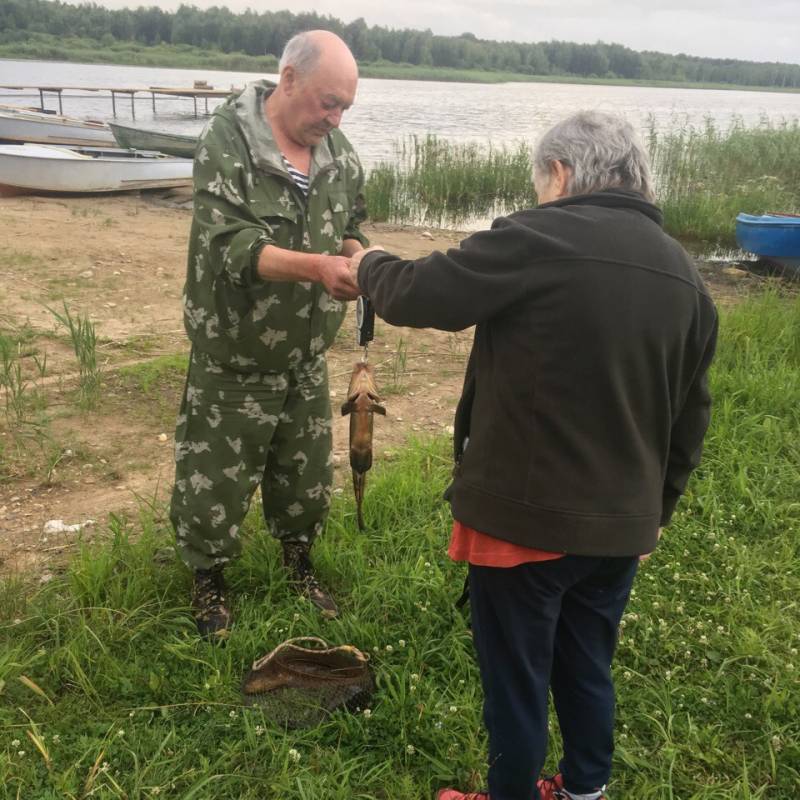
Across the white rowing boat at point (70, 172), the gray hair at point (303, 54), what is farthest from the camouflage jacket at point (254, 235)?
the white rowing boat at point (70, 172)

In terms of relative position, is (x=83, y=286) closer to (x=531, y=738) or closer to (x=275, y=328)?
(x=275, y=328)

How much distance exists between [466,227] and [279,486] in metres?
12.2

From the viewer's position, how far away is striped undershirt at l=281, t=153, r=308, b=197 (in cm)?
292

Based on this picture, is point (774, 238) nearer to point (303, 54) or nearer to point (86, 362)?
point (86, 362)

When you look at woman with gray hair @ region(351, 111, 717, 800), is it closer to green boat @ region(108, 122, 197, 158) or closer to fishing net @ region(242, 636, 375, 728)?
fishing net @ region(242, 636, 375, 728)

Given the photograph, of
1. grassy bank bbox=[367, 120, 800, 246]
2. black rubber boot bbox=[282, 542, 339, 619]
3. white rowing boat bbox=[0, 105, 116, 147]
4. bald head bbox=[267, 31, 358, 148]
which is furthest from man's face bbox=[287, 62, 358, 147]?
white rowing boat bbox=[0, 105, 116, 147]

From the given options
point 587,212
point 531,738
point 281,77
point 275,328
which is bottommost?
point 531,738

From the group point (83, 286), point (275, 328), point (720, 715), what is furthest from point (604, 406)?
point (83, 286)

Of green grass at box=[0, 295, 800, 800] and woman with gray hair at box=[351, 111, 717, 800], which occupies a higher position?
woman with gray hair at box=[351, 111, 717, 800]

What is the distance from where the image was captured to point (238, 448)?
311 cm

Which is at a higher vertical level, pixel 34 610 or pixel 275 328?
pixel 275 328

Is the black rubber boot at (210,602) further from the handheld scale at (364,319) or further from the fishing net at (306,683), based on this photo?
the handheld scale at (364,319)

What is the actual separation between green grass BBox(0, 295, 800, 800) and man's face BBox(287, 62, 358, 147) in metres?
1.80

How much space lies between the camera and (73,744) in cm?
267
